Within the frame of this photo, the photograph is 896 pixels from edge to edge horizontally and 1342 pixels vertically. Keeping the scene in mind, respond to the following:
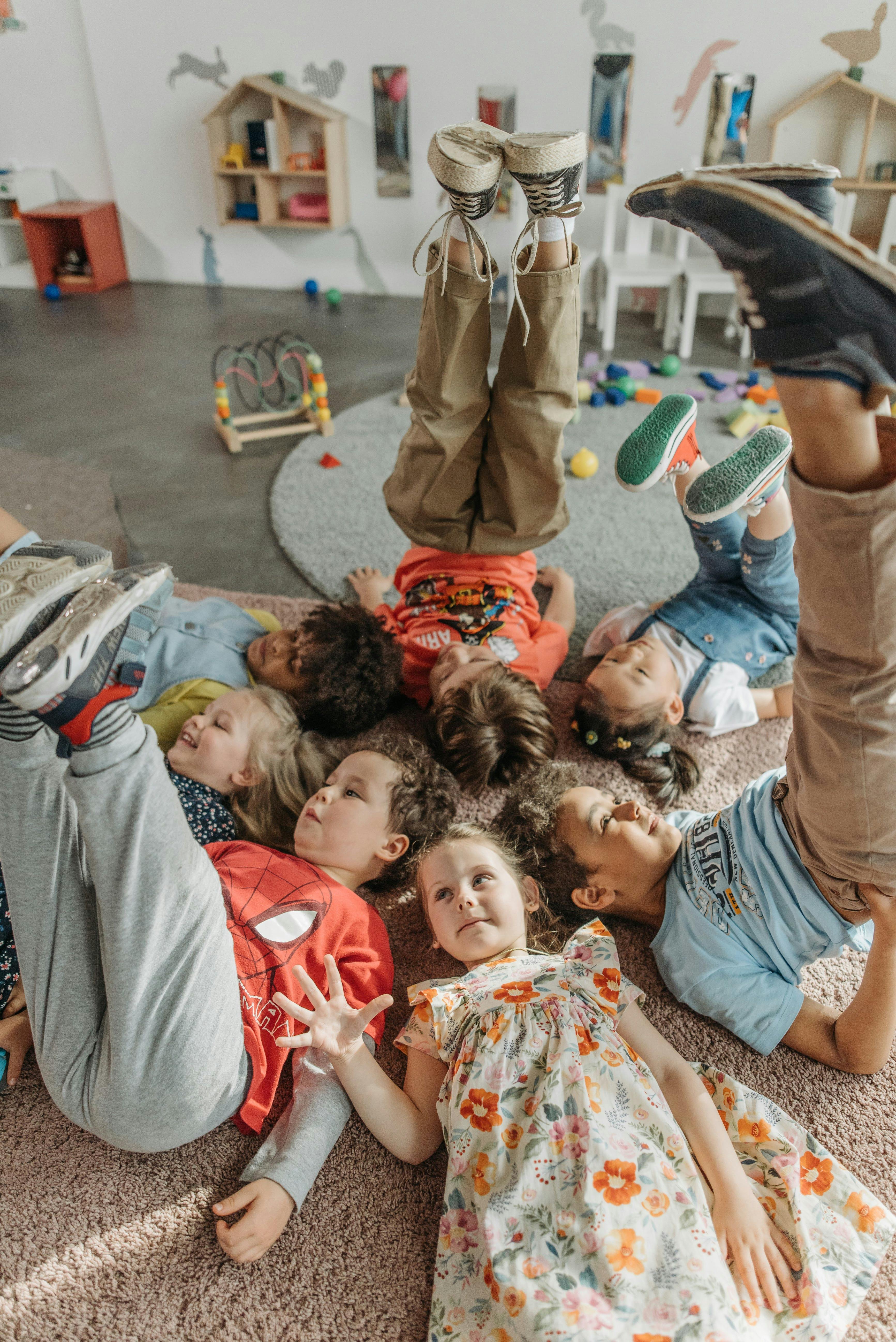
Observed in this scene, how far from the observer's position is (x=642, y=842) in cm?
128

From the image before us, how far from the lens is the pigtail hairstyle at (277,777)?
144 cm

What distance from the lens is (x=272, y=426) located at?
10.3 ft

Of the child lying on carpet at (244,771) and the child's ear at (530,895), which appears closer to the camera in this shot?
the child's ear at (530,895)

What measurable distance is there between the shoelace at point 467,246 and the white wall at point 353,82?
248 cm

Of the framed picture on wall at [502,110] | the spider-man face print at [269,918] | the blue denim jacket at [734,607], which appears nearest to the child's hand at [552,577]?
the blue denim jacket at [734,607]

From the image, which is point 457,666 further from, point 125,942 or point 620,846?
point 125,942

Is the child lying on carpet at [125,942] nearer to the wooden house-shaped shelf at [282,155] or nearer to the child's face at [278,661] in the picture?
the child's face at [278,661]

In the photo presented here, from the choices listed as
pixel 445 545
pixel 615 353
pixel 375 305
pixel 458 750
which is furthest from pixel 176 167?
pixel 458 750

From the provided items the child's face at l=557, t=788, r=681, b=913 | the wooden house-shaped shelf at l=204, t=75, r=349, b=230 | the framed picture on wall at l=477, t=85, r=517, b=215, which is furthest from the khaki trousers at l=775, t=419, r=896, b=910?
the wooden house-shaped shelf at l=204, t=75, r=349, b=230

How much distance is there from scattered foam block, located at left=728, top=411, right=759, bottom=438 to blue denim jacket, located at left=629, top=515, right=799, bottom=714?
118 centimetres

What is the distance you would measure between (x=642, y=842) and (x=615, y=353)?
2.90m

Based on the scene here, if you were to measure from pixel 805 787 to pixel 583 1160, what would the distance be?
0.49 meters

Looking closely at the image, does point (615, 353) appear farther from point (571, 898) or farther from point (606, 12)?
point (571, 898)

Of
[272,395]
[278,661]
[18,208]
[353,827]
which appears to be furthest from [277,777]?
[18,208]
